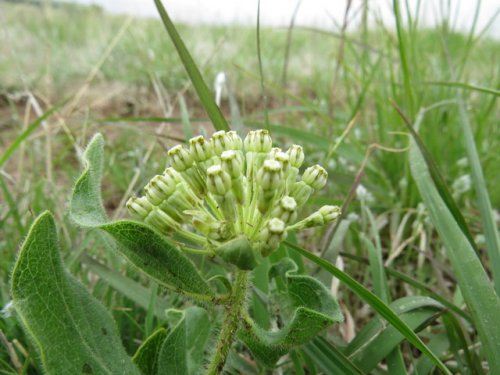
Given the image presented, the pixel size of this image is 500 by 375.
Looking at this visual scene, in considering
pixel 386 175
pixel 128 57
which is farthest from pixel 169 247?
pixel 128 57

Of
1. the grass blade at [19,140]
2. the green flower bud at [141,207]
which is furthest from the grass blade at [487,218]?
the grass blade at [19,140]

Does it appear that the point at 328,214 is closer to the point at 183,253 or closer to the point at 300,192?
the point at 300,192

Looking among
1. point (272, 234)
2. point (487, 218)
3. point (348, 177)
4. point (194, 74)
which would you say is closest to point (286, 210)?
point (272, 234)

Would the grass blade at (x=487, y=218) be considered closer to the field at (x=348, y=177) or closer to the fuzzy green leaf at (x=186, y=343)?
the field at (x=348, y=177)

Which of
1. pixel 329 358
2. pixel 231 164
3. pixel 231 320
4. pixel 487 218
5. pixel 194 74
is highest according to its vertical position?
pixel 194 74

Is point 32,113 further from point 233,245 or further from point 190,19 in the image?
point 233,245

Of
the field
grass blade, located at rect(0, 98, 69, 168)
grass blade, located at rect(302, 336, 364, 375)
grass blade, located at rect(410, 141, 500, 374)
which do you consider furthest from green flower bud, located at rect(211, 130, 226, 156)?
grass blade, located at rect(0, 98, 69, 168)
